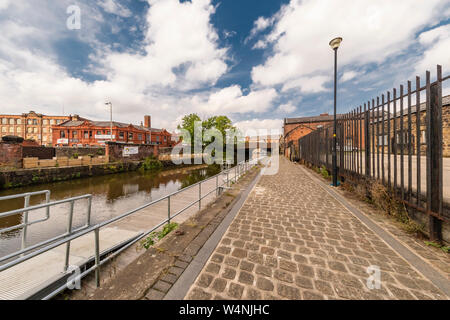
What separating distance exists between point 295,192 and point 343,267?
13.5 feet

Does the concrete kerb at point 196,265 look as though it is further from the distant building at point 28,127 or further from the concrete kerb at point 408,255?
the distant building at point 28,127

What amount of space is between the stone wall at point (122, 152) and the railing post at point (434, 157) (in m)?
22.7

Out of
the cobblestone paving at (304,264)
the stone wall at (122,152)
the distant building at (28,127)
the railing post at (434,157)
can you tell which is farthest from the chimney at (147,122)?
the railing post at (434,157)

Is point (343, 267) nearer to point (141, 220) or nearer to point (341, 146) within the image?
point (141, 220)

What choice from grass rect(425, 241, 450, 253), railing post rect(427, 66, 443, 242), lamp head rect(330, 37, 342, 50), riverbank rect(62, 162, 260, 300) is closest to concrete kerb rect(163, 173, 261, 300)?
riverbank rect(62, 162, 260, 300)

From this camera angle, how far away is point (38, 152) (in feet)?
53.7

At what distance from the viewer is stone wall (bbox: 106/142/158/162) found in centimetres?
1891

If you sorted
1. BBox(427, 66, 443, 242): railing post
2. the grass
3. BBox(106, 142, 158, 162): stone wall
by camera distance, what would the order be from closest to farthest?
the grass, BBox(427, 66, 443, 242): railing post, BBox(106, 142, 158, 162): stone wall

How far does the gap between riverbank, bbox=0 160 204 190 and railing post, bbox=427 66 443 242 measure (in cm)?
1920

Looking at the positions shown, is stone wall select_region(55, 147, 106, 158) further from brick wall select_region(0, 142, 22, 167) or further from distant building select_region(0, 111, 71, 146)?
distant building select_region(0, 111, 71, 146)

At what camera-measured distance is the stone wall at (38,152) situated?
50.0ft

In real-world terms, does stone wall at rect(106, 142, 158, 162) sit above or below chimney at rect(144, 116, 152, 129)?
below

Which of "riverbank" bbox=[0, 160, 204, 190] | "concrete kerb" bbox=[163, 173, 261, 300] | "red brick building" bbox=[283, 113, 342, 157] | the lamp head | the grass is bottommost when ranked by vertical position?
"concrete kerb" bbox=[163, 173, 261, 300]
